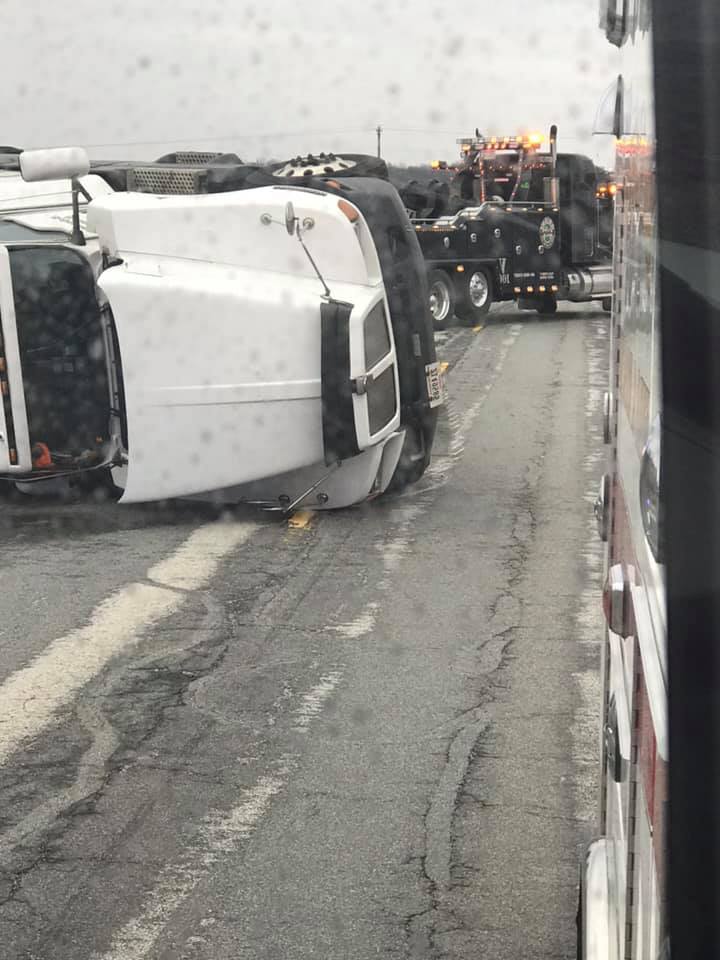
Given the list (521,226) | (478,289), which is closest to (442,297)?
(478,289)

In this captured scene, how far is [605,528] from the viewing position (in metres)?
3.50

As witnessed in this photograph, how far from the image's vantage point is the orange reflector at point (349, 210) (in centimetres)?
1014

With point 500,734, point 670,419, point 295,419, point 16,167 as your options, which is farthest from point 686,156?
point 16,167

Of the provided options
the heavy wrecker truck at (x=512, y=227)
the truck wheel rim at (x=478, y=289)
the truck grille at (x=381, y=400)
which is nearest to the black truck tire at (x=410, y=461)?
the truck grille at (x=381, y=400)

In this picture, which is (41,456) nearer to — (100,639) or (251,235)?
(251,235)

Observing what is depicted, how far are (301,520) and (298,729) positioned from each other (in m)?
4.46

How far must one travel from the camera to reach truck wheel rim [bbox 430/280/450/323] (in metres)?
25.1

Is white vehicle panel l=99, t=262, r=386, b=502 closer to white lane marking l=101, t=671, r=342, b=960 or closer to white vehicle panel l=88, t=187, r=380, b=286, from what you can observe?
white vehicle panel l=88, t=187, r=380, b=286

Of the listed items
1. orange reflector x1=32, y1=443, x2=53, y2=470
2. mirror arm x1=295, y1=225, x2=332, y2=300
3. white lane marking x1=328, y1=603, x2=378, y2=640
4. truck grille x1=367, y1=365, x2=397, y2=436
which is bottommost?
white lane marking x1=328, y1=603, x2=378, y2=640

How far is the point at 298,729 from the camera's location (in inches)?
236

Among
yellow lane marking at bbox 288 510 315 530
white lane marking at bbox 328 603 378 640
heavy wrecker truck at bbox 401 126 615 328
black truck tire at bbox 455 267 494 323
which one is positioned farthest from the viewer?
black truck tire at bbox 455 267 494 323

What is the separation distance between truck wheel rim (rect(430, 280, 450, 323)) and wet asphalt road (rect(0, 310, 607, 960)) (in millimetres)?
14284

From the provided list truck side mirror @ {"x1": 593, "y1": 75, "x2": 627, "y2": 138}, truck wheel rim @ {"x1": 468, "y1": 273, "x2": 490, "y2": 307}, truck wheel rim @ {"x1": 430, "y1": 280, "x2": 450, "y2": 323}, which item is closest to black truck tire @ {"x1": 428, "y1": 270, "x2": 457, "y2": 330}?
truck wheel rim @ {"x1": 430, "y1": 280, "x2": 450, "y2": 323}

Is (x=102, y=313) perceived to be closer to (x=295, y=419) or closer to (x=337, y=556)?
(x=295, y=419)
